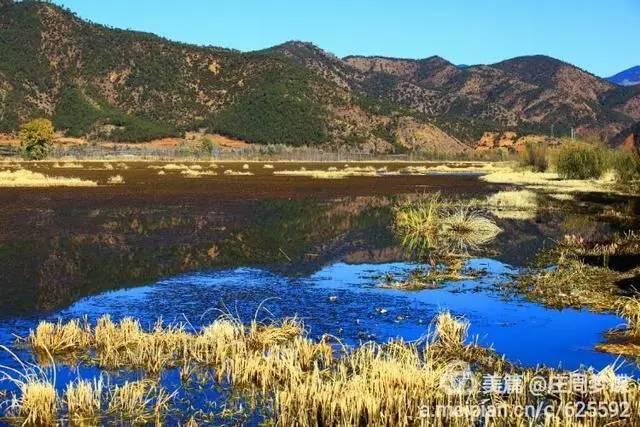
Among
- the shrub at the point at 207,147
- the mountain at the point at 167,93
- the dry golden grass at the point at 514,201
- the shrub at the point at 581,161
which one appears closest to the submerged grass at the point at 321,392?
the dry golden grass at the point at 514,201

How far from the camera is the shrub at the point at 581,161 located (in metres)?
57.2

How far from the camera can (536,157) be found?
74.8 meters

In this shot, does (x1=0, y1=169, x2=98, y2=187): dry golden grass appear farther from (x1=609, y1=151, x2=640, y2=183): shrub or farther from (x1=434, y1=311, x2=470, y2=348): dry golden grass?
(x1=434, y1=311, x2=470, y2=348): dry golden grass

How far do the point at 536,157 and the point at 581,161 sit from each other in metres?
16.7

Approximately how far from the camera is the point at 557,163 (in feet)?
201

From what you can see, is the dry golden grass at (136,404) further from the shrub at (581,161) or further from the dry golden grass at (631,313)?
the shrub at (581,161)

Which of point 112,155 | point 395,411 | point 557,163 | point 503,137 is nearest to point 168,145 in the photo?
point 112,155

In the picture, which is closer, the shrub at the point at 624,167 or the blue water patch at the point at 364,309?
the blue water patch at the point at 364,309

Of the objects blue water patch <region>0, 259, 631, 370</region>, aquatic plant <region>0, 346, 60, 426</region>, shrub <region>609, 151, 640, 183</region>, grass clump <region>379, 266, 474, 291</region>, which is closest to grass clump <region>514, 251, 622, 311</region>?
blue water patch <region>0, 259, 631, 370</region>

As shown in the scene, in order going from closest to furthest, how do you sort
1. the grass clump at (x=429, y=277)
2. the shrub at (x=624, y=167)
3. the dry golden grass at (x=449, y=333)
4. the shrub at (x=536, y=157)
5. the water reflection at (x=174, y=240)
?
1. the dry golden grass at (x=449, y=333)
2. the grass clump at (x=429, y=277)
3. the water reflection at (x=174, y=240)
4. the shrub at (x=624, y=167)
5. the shrub at (x=536, y=157)

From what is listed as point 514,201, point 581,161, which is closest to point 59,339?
point 514,201

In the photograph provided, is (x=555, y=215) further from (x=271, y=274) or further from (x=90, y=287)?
(x=90, y=287)

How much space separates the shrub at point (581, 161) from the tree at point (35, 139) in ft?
247

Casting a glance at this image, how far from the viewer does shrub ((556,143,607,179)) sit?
57156 mm
